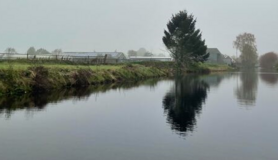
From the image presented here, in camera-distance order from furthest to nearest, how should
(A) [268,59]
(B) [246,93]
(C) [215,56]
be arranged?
(A) [268,59], (C) [215,56], (B) [246,93]

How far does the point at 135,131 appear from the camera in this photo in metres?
11.8

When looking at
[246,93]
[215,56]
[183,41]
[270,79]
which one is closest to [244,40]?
[215,56]

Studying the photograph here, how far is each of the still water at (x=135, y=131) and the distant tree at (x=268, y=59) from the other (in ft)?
449

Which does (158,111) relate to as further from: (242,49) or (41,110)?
(242,49)

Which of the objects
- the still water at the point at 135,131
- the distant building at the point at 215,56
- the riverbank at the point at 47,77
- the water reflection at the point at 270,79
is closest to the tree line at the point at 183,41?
the water reflection at the point at 270,79

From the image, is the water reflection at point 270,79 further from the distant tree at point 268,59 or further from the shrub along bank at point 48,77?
the distant tree at point 268,59

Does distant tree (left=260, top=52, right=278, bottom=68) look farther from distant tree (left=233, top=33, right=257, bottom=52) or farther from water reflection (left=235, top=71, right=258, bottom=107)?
water reflection (left=235, top=71, right=258, bottom=107)

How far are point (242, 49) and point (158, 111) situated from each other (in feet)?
350

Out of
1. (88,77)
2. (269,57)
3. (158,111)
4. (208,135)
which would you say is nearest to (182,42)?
(88,77)

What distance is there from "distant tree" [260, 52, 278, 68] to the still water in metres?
137

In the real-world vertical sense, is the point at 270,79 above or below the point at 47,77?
below

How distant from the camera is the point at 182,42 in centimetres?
6950

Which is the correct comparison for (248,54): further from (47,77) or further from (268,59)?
(47,77)

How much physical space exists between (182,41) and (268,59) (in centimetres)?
9474
